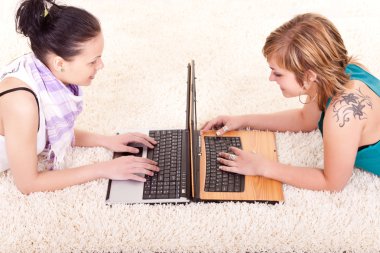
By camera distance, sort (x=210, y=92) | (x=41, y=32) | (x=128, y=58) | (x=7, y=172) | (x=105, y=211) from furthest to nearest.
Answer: (x=128, y=58)
(x=210, y=92)
(x=7, y=172)
(x=105, y=211)
(x=41, y=32)

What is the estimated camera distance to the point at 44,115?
1616 millimetres

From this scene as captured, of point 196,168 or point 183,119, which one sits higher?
point 183,119

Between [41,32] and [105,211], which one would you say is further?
[105,211]

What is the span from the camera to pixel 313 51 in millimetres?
1484

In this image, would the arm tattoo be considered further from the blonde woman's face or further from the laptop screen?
the laptop screen

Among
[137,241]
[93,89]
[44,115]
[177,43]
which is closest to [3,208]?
[44,115]

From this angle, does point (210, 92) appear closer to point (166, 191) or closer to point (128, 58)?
point (128, 58)

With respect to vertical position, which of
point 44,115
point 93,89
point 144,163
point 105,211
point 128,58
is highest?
point 128,58

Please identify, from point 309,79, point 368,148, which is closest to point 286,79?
point 309,79

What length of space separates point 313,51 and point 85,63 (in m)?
0.67

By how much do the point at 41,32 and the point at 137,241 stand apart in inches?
25.9

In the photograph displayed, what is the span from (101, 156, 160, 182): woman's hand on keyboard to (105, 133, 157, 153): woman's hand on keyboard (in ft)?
0.36

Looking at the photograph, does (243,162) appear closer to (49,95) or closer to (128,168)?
(128,168)

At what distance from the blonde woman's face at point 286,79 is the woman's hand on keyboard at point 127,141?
18.5 inches
